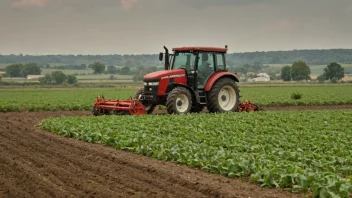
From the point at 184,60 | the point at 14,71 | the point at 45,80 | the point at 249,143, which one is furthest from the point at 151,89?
the point at 14,71

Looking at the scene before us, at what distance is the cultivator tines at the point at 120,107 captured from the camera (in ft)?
70.9

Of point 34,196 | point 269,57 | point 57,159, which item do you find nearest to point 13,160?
point 57,159

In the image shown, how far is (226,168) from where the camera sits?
1040cm

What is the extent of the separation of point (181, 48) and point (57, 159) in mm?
11234

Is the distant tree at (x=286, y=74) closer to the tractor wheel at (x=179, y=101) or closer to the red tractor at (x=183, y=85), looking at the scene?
the red tractor at (x=183, y=85)

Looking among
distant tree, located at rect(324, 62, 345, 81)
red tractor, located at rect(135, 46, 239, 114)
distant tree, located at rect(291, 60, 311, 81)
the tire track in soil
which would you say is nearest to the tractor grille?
red tractor, located at rect(135, 46, 239, 114)

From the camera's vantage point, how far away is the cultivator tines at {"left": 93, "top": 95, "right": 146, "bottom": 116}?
851 inches

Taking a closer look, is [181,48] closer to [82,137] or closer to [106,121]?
[106,121]

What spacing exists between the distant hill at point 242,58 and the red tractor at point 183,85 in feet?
437

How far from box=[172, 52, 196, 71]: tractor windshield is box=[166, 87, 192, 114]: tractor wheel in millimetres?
1171

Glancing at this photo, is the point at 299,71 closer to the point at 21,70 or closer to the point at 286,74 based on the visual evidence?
the point at 286,74

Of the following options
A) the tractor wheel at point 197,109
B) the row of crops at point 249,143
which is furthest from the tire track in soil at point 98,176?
the tractor wheel at point 197,109

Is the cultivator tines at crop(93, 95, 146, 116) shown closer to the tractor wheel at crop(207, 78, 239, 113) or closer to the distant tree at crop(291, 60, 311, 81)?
the tractor wheel at crop(207, 78, 239, 113)

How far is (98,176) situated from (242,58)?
154 m
